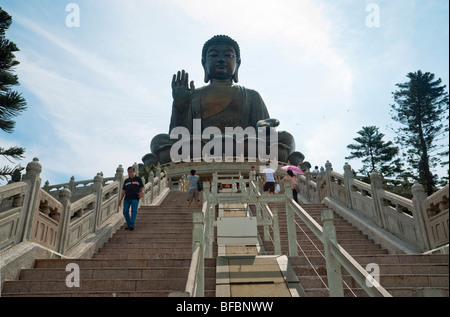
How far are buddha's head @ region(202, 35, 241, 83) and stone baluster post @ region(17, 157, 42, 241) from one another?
17.5 m

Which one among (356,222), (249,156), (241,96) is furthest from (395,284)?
(241,96)

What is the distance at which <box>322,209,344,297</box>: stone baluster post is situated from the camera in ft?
9.15

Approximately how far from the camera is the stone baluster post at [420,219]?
5453 millimetres

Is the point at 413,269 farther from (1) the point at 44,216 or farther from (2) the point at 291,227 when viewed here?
(1) the point at 44,216

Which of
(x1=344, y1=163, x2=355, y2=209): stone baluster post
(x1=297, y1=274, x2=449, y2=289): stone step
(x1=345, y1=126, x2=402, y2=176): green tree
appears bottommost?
(x1=297, y1=274, x2=449, y2=289): stone step

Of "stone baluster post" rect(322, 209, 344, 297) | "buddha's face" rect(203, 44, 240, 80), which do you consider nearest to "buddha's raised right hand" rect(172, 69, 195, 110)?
"buddha's face" rect(203, 44, 240, 80)

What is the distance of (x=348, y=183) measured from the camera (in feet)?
27.2

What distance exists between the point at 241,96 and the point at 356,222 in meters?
14.8

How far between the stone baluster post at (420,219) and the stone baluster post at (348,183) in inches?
92.2

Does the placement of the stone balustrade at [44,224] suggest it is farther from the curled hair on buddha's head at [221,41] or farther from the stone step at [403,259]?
the curled hair on buddha's head at [221,41]

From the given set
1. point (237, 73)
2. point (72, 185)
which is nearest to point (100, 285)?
point (72, 185)

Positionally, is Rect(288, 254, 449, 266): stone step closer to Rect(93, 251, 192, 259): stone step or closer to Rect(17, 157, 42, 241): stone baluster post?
Rect(93, 251, 192, 259): stone step

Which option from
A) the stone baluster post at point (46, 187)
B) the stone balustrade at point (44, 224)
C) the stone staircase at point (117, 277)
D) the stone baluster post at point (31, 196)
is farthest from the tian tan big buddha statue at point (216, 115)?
the stone staircase at point (117, 277)
